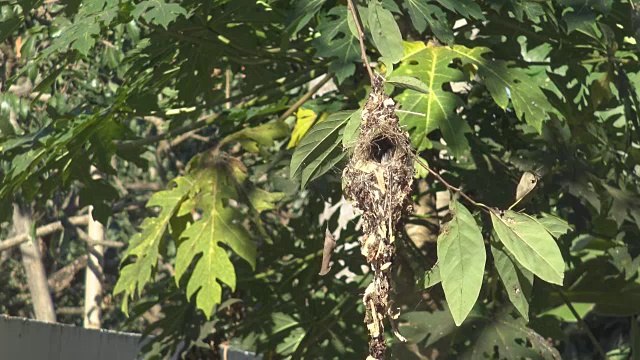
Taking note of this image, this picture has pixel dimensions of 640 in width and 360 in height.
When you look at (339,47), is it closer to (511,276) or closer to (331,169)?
(331,169)

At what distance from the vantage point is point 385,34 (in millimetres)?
3643

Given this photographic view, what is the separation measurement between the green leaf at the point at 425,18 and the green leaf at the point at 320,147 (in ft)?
4.77

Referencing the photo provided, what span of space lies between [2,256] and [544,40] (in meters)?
16.2

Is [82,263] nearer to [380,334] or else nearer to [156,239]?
[156,239]

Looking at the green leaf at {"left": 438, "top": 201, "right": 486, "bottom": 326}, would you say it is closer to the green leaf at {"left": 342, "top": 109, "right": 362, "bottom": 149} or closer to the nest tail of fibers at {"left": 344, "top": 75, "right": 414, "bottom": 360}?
the nest tail of fibers at {"left": 344, "top": 75, "right": 414, "bottom": 360}

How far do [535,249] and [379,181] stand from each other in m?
0.45

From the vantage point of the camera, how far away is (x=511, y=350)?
5.84 metres

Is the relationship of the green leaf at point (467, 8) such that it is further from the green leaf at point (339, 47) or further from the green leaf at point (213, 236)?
the green leaf at point (213, 236)

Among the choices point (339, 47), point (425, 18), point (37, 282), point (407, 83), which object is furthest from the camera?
point (37, 282)

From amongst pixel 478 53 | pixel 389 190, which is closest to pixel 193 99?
pixel 478 53

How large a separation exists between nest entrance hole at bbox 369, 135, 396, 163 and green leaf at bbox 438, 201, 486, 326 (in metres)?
0.27

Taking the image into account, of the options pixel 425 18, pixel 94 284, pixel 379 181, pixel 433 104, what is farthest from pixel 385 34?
pixel 94 284

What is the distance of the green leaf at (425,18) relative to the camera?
4.93 metres

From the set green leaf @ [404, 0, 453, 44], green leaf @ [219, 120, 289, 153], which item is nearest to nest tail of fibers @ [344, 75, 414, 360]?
green leaf @ [404, 0, 453, 44]
